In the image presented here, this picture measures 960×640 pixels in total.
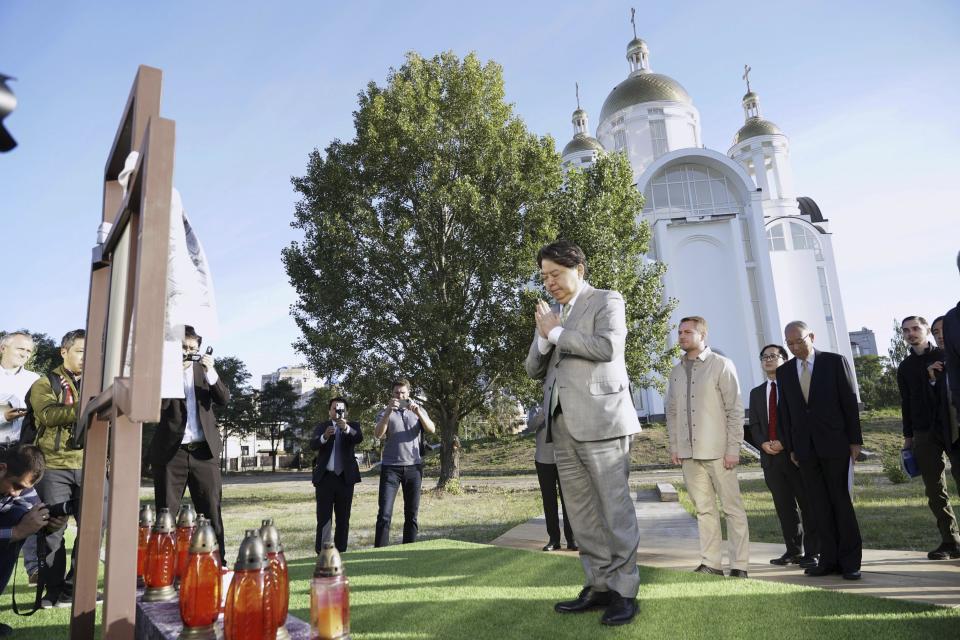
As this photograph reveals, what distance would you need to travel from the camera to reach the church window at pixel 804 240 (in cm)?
3853

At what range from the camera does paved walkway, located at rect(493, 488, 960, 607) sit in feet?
13.1

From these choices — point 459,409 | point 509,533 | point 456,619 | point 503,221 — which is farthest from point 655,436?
point 456,619

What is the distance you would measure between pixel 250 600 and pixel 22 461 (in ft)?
9.39

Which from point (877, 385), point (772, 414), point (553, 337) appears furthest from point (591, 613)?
point (877, 385)

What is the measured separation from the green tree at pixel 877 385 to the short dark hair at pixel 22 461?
36588 millimetres

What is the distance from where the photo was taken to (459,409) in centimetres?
1722

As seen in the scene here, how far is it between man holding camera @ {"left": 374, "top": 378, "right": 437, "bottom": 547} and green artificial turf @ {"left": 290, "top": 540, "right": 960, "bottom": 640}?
229 centimetres

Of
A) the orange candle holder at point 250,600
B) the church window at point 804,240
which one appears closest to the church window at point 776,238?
the church window at point 804,240

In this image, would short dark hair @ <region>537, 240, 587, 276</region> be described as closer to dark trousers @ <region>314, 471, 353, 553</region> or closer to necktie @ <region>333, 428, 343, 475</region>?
necktie @ <region>333, 428, 343, 475</region>

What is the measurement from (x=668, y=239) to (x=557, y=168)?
18068 millimetres

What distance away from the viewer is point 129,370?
2.23 m

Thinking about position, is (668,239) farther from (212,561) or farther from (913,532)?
(212,561)

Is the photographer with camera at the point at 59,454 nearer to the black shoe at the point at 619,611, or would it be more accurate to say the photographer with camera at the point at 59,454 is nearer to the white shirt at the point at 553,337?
the white shirt at the point at 553,337

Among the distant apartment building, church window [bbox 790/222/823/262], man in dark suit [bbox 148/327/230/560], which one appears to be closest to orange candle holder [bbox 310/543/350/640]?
man in dark suit [bbox 148/327/230/560]
